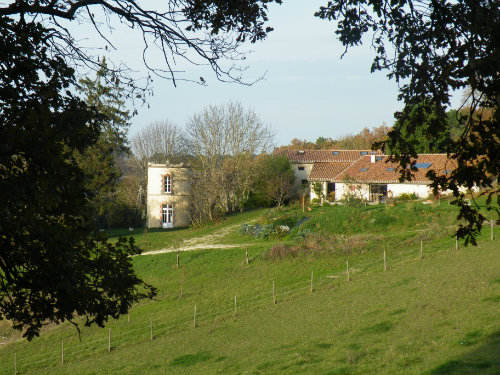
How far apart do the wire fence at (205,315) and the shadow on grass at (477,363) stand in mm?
11465

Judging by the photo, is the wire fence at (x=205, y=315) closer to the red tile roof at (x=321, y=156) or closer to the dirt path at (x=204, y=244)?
the dirt path at (x=204, y=244)

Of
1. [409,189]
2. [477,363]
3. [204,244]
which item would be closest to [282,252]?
[204,244]

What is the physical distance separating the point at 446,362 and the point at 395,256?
15560 mm

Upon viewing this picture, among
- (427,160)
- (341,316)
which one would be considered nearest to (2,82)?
(341,316)

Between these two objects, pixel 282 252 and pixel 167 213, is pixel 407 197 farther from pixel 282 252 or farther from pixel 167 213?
pixel 167 213

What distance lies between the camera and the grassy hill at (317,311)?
1350 cm

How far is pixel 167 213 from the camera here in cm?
5012

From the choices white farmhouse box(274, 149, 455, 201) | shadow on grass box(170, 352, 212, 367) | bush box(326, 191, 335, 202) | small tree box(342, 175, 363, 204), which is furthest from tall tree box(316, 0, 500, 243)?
bush box(326, 191, 335, 202)

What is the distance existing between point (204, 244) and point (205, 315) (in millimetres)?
16195

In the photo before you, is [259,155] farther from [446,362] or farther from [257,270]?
[446,362]

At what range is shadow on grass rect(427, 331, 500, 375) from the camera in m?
10.2

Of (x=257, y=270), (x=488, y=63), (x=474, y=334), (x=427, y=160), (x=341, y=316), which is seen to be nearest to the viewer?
(x=488, y=63)

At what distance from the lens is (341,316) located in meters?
18.4

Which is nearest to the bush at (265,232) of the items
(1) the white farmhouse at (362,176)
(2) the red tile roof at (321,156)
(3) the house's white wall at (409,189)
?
(1) the white farmhouse at (362,176)
